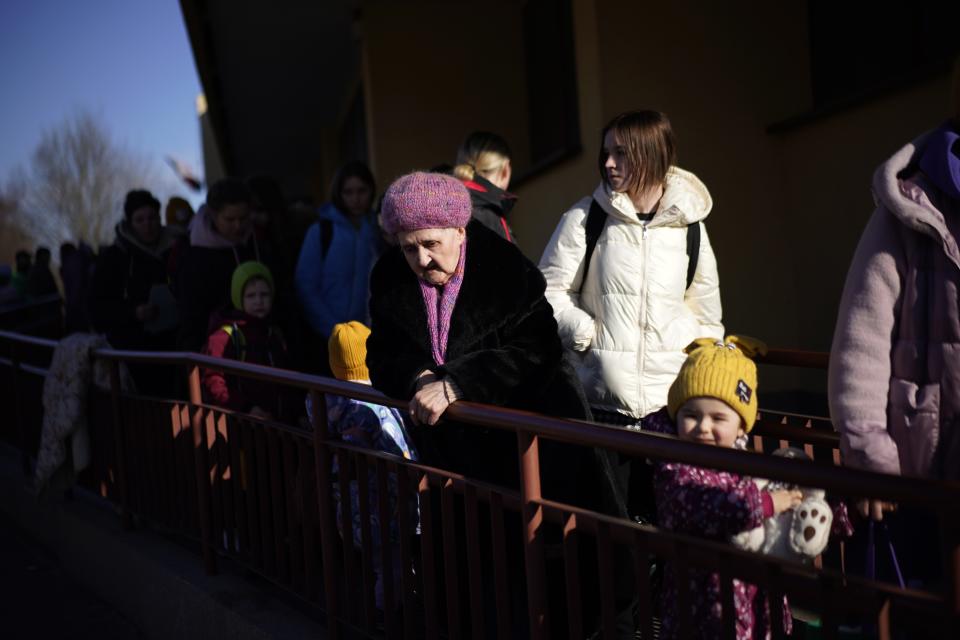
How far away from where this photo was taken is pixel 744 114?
6.39 m

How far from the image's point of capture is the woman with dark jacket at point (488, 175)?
4199 millimetres

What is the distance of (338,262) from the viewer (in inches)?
209

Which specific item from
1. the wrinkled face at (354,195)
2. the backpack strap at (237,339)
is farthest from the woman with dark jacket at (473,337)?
the wrinkled face at (354,195)

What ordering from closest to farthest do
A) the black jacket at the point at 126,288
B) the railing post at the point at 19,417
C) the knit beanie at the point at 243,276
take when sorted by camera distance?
1. the knit beanie at the point at 243,276
2. the black jacket at the point at 126,288
3. the railing post at the point at 19,417

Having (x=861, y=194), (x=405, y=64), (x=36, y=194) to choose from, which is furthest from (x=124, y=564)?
(x=36, y=194)

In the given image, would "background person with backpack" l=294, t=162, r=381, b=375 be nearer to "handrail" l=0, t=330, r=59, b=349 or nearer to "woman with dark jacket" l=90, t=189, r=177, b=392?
"woman with dark jacket" l=90, t=189, r=177, b=392

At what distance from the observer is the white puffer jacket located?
11.3 feet

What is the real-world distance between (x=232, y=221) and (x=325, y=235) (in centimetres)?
49

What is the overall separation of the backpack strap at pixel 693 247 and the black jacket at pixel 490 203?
0.89 m

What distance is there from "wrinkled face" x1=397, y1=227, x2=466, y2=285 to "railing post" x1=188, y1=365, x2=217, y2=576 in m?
1.67

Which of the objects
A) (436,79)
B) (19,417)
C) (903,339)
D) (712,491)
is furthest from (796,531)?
(436,79)

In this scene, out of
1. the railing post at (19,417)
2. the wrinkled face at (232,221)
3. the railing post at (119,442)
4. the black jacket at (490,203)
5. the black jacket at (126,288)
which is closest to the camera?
the black jacket at (490,203)

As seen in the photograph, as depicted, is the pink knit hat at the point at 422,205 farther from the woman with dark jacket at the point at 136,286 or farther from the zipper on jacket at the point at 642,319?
the woman with dark jacket at the point at 136,286

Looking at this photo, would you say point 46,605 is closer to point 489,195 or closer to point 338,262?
point 338,262
